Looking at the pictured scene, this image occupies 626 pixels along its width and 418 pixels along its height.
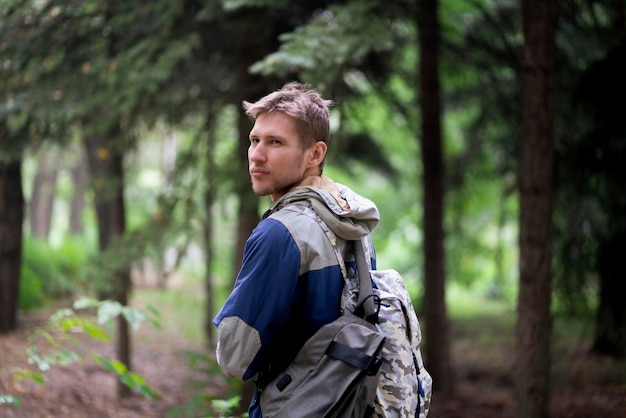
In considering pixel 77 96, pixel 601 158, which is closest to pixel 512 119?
pixel 601 158

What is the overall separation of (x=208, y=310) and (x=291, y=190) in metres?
13.1

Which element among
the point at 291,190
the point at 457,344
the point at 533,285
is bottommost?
the point at 457,344

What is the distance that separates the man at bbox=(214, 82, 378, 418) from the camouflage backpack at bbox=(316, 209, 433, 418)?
2.3 inches

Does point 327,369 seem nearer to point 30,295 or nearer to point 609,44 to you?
point 609,44

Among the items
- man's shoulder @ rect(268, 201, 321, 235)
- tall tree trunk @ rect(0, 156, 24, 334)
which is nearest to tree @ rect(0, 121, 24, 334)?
tall tree trunk @ rect(0, 156, 24, 334)

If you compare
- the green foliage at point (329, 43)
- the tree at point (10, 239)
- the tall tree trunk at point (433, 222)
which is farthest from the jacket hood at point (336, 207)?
the tree at point (10, 239)

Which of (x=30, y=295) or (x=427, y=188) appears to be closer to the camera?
(x=427, y=188)

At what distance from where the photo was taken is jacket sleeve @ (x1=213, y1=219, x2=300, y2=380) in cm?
246

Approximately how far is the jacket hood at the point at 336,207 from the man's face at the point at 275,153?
8 cm

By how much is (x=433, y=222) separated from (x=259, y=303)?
7894 mm

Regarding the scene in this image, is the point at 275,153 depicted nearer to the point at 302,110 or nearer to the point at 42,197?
the point at 302,110

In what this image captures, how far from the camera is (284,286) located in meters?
2.46

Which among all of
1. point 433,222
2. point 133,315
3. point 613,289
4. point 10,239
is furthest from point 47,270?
point 613,289

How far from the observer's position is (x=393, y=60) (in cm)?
1024
